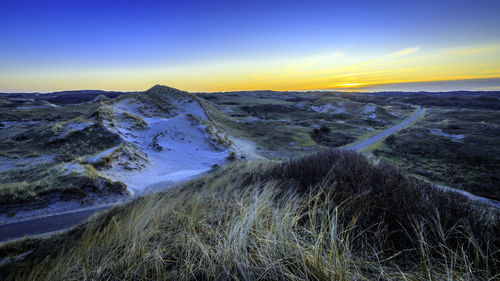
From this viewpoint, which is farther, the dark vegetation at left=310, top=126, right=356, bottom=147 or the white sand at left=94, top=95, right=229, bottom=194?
the dark vegetation at left=310, top=126, right=356, bottom=147

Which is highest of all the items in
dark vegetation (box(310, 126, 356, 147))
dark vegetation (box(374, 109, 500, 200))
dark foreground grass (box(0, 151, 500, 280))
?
dark foreground grass (box(0, 151, 500, 280))

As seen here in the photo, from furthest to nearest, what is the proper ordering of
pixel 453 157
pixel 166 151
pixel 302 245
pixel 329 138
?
pixel 329 138
pixel 453 157
pixel 166 151
pixel 302 245

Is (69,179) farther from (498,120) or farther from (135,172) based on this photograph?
(498,120)

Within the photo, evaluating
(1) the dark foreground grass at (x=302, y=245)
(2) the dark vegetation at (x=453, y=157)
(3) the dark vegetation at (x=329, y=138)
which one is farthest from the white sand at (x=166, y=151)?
(2) the dark vegetation at (x=453, y=157)

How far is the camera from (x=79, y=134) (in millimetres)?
18812

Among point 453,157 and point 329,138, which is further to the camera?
point 329,138

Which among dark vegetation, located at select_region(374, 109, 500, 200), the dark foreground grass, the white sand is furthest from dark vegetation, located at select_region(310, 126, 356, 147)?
the dark foreground grass

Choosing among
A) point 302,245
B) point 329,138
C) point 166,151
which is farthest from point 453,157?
point 166,151

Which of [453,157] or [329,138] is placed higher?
[329,138]

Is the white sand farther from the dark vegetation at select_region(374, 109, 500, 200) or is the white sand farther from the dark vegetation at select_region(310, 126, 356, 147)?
the dark vegetation at select_region(374, 109, 500, 200)

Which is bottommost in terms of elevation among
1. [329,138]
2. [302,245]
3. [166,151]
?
[329,138]

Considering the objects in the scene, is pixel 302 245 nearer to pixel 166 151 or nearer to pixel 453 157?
pixel 166 151

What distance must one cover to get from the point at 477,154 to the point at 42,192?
36.4 m

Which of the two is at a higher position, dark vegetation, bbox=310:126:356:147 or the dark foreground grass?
the dark foreground grass
